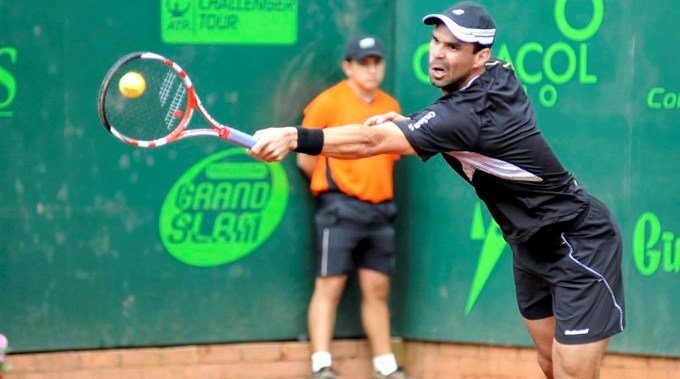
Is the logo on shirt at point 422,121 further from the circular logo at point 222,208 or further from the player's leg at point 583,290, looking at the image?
the circular logo at point 222,208

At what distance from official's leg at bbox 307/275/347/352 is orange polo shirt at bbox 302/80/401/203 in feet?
1.58

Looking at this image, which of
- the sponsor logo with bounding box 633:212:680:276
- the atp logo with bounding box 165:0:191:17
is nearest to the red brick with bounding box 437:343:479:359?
the sponsor logo with bounding box 633:212:680:276

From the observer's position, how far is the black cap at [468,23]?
5.67 m

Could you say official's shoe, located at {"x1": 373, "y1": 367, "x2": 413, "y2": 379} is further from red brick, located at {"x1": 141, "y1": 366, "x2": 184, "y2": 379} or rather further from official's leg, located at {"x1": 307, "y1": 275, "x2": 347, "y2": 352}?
red brick, located at {"x1": 141, "y1": 366, "x2": 184, "y2": 379}

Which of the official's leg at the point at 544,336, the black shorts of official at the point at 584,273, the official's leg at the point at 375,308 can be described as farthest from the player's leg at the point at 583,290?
the official's leg at the point at 375,308

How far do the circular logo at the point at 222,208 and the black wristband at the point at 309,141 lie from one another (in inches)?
91.4

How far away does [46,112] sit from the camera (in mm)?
7367

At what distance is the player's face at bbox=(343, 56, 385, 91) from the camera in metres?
7.72

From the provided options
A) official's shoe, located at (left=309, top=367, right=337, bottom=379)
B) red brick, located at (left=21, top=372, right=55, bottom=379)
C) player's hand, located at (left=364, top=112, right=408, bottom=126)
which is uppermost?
player's hand, located at (left=364, top=112, right=408, bottom=126)

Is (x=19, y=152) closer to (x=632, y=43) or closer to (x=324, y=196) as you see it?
(x=324, y=196)

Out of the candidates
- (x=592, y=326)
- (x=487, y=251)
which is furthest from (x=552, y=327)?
(x=487, y=251)

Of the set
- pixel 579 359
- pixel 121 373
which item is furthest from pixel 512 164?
pixel 121 373

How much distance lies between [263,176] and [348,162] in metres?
0.49

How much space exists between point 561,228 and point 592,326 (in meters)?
0.42
